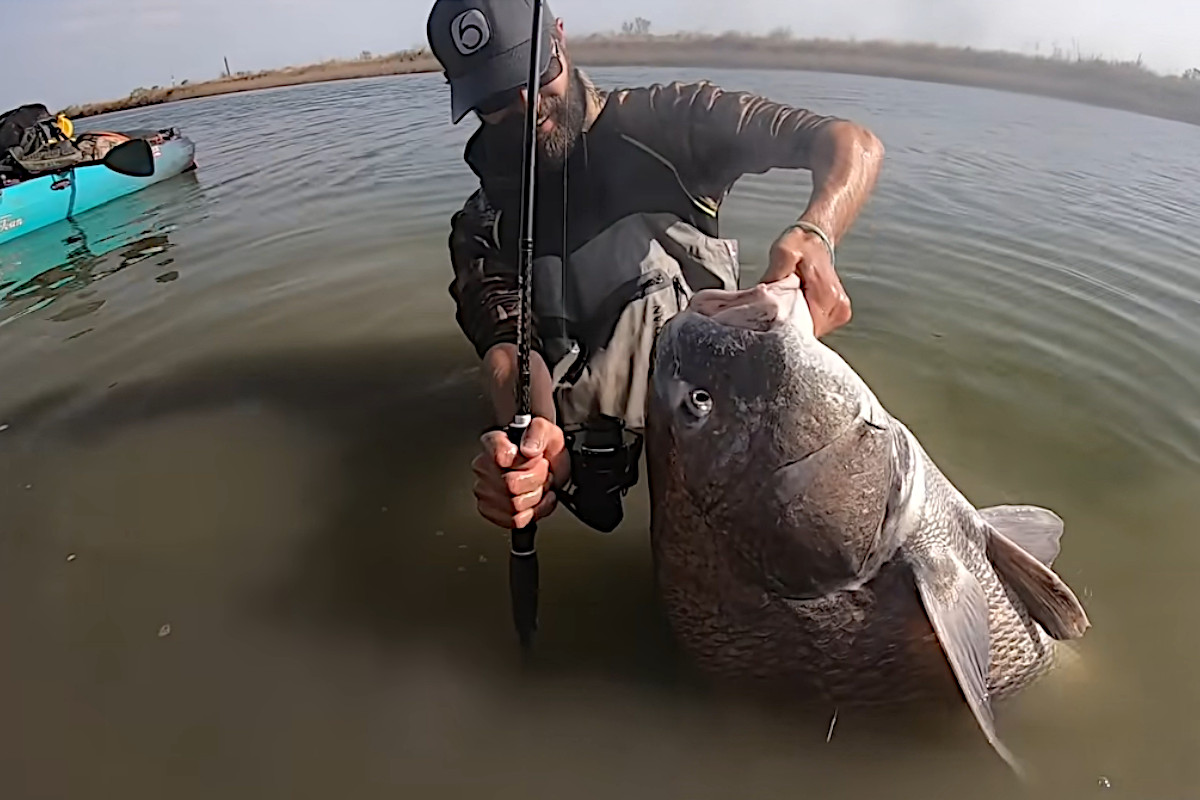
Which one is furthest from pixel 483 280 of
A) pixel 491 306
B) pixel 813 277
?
pixel 813 277

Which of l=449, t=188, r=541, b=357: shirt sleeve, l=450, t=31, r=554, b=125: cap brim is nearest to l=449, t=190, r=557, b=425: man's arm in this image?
l=449, t=188, r=541, b=357: shirt sleeve

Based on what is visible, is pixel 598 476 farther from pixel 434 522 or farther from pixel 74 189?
pixel 74 189

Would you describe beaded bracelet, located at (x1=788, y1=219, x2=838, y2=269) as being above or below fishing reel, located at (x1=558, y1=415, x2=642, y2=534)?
above

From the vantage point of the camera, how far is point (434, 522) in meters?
3.45

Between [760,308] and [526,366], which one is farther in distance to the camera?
[526,366]

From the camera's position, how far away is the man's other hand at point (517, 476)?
2.43m

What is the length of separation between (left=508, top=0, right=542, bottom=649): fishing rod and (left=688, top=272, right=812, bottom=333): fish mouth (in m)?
0.57

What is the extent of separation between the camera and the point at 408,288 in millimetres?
5617

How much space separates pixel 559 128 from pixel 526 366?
1018 millimetres

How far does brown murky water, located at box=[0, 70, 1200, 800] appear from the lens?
2.44 m

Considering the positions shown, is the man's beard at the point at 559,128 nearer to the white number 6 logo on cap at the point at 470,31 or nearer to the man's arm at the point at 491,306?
the white number 6 logo on cap at the point at 470,31

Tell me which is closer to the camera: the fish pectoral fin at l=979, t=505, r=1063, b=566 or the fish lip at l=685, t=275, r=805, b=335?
the fish lip at l=685, t=275, r=805, b=335

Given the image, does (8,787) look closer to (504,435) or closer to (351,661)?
(351,661)

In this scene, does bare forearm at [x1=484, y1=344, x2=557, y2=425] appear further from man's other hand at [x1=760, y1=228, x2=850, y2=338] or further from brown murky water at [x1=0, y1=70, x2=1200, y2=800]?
man's other hand at [x1=760, y1=228, x2=850, y2=338]
